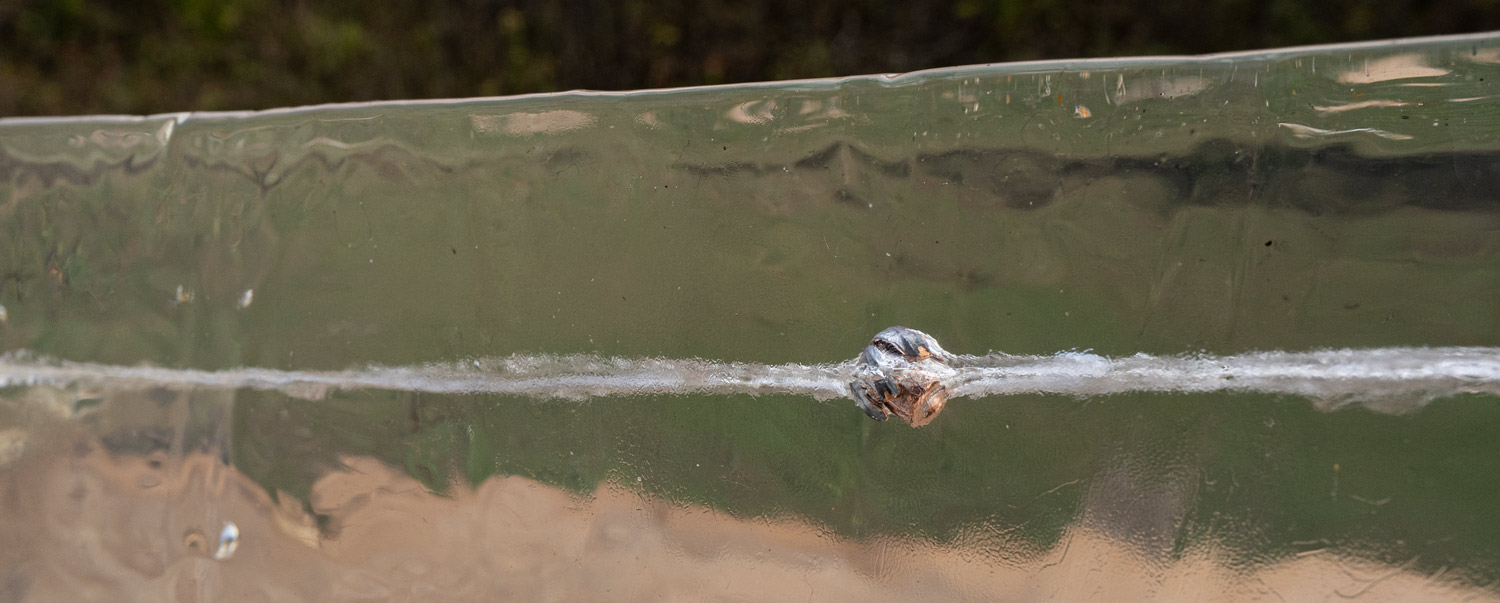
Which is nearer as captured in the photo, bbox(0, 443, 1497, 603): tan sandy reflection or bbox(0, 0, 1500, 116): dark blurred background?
bbox(0, 443, 1497, 603): tan sandy reflection

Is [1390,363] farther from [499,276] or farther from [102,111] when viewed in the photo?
[102,111]

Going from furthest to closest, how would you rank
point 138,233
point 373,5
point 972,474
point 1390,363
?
point 373,5 < point 138,233 < point 972,474 < point 1390,363

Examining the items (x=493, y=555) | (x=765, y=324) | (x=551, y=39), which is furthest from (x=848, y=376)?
(x=551, y=39)

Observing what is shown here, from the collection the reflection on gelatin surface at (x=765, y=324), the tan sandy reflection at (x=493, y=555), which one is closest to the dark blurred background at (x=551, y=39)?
the reflection on gelatin surface at (x=765, y=324)

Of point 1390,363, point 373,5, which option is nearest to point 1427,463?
point 1390,363

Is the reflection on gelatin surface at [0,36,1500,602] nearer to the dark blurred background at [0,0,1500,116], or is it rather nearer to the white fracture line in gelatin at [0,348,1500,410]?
the white fracture line in gelatin at [0,348,1500,410]

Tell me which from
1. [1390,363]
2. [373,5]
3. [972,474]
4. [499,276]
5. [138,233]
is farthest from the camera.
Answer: [373,5]

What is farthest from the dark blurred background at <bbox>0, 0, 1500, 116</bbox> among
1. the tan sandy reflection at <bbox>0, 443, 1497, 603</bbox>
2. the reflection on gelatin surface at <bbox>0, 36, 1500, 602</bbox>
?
the tan sandy reflection at <bbox>0, 443, 1497, 603</bbox>
